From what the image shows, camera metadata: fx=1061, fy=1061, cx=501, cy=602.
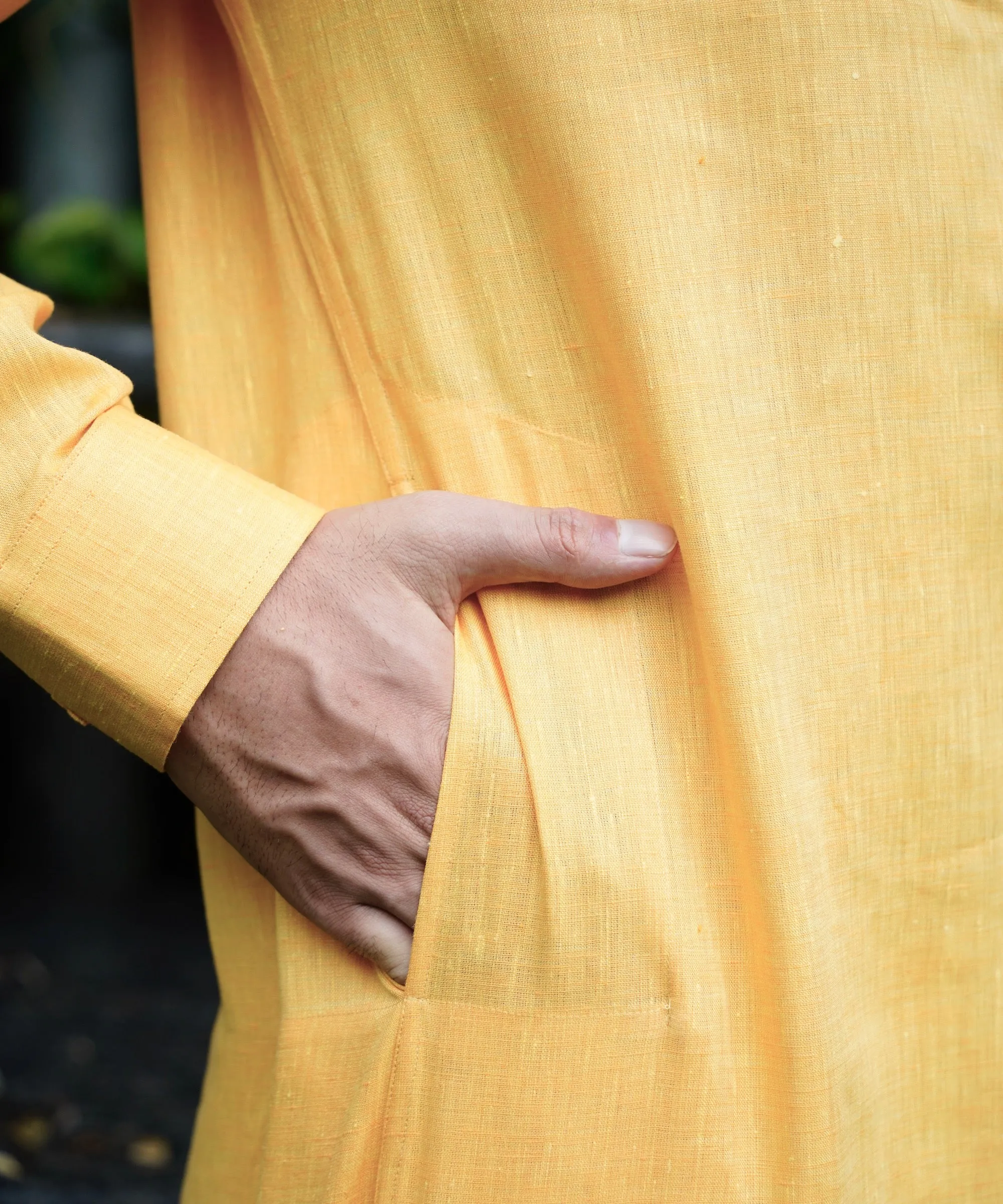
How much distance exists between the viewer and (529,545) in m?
0.81

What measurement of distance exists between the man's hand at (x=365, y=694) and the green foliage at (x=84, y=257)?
A: 2293mm

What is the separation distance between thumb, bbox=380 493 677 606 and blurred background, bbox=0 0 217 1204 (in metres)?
1.72

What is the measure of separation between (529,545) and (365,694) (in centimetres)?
17

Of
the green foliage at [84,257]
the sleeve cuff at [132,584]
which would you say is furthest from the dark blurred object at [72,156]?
the sleeve cuff at [132,584]

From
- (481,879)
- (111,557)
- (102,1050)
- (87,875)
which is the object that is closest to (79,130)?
(87,875)

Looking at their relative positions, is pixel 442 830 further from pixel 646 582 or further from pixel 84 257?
pixel 84 257

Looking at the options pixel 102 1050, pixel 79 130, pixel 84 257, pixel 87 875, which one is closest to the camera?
pixel 102 1050

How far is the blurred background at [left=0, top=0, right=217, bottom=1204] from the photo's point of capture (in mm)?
2326

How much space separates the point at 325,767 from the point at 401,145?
487 mm

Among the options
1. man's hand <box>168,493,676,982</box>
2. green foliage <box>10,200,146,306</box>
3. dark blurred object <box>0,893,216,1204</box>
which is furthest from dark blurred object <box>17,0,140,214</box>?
man's hand <box>168,493,676,982</box>

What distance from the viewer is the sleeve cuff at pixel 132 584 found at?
786mm

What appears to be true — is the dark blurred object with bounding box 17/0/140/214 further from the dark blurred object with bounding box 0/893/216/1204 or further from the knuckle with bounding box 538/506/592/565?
the knuckle with bounding box 538/506/592/565

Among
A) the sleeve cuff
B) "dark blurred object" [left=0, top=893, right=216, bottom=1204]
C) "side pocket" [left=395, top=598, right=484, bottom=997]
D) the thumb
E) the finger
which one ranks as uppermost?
the sleeve cuff

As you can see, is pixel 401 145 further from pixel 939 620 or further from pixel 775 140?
pixel 939 620
